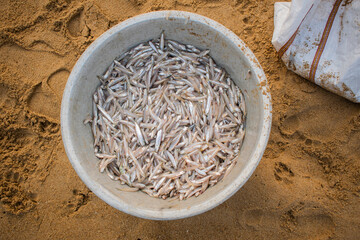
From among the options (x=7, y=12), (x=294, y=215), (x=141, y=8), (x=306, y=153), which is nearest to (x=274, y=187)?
(x=294, y=215)

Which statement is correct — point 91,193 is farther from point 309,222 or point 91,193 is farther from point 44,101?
point 309,222

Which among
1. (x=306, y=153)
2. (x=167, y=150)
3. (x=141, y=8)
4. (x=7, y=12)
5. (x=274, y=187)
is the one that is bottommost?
(x=274, y=187)

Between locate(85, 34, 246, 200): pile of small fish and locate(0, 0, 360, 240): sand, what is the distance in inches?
27.6

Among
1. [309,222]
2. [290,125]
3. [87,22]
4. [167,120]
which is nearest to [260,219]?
[309,222]

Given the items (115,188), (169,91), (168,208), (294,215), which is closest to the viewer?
(168,208)

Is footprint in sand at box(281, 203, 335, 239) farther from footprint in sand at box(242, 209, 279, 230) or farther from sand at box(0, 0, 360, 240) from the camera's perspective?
footprint in sand at box(242, 209, 279, 230)

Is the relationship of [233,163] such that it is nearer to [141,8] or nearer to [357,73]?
[357,73]

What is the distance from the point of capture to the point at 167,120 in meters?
2.13

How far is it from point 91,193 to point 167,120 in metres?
1.22

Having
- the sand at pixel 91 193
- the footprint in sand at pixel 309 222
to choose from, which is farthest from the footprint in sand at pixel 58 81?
the footprint in sand at pixel 309 222

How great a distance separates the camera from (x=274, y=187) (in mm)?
2500

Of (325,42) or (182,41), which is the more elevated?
(325,42)

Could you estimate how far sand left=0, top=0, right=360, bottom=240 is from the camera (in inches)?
97.2

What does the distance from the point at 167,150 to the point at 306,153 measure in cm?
151
